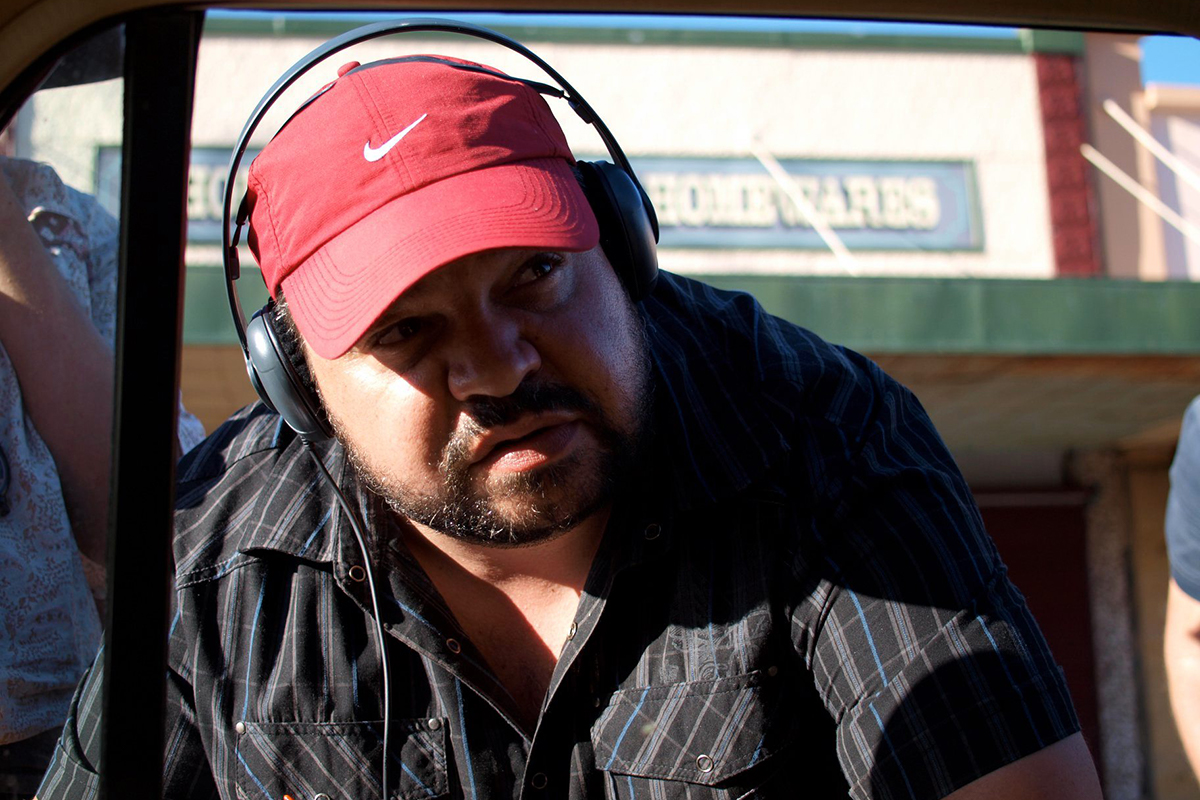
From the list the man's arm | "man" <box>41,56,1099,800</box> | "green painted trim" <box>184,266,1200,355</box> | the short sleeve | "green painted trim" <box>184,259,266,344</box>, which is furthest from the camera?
"green painted trim" <box>184,266,1200,355</box>

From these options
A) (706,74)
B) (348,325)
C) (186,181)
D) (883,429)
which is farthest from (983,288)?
(186,181)

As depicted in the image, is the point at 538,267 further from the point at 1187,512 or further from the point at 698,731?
the point at 1187,512

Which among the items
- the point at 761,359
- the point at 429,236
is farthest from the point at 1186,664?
the point at 429,236

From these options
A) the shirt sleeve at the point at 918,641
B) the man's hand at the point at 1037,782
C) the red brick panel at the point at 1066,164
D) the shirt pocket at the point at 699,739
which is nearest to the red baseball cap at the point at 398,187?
the shirt sleeve at the point at 918,641

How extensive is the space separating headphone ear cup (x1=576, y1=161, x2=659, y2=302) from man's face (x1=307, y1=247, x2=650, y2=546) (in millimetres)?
88

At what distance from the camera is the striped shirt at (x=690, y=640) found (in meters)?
1.31

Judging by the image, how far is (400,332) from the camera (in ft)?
4.90

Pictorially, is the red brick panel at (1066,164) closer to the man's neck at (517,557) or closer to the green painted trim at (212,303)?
the green painted trim at (212,303)

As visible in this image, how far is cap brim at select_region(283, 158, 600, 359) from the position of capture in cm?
139

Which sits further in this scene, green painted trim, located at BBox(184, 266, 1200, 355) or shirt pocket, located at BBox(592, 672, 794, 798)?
green painted trim, located at BBox(184, 266, 1200, 355)

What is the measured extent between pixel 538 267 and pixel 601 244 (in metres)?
0.18

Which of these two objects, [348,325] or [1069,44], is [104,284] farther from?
[1069,44]

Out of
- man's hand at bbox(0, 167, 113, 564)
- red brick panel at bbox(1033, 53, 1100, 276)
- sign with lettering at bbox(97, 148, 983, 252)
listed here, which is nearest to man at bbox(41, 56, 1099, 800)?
man's hand at bbox(0, 167, 113, 564)

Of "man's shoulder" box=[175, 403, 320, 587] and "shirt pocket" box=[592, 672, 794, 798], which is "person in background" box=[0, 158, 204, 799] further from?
"shirt pocket" box=[592, 672, 794, 798]
